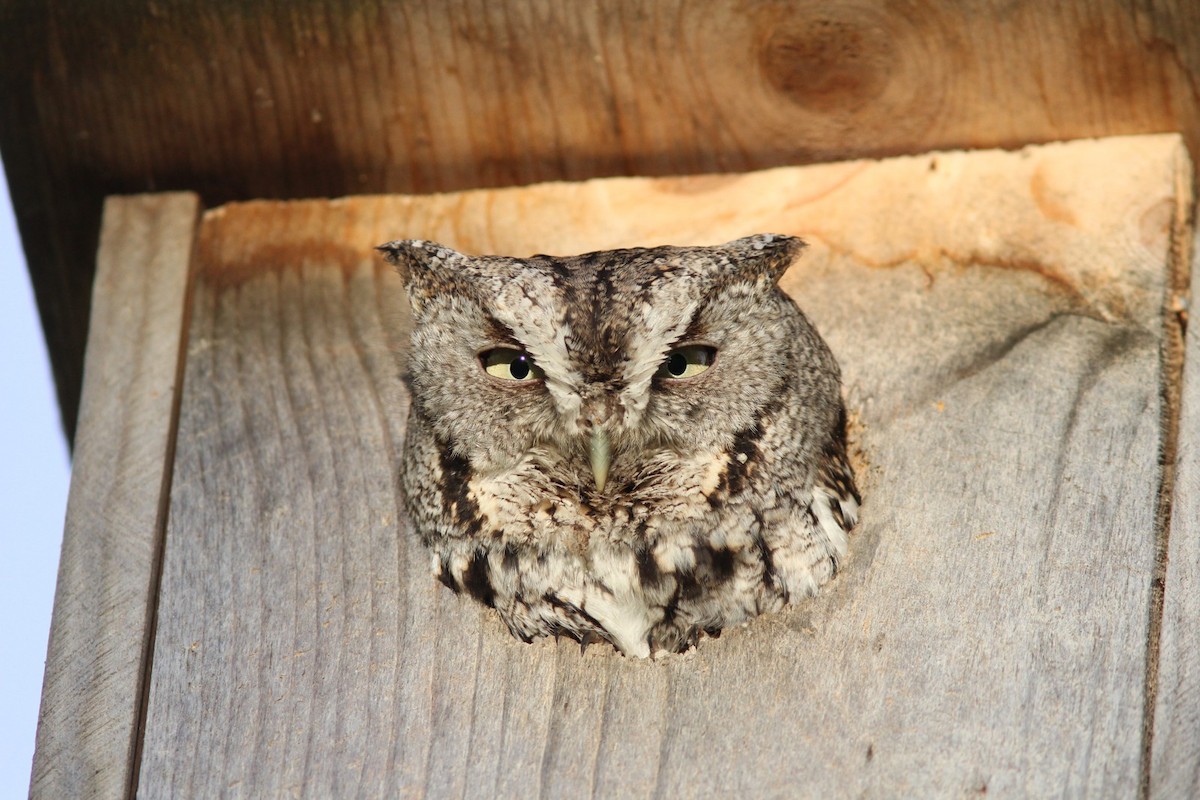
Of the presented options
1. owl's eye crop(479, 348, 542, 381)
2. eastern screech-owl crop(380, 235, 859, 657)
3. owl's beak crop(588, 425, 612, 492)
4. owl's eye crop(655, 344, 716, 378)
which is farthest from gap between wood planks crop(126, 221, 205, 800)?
owl's eye crop(655, 344, 716, 378)

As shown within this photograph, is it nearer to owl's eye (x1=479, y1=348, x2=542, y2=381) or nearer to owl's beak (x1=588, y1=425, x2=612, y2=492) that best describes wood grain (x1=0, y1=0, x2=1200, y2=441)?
owl's eye (x1=479, y1=348, x2=542, y2=381)

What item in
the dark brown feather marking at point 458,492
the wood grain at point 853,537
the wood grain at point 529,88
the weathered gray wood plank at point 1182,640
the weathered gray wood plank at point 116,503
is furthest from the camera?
the wood grain at point 529,88

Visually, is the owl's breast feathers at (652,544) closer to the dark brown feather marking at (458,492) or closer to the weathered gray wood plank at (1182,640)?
the dark brown feather marking at (458,492)

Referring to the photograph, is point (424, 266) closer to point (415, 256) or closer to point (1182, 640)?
point (415, 256)

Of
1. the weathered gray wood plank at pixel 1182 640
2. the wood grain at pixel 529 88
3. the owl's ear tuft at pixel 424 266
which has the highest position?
the wood grain at pixel 529 88

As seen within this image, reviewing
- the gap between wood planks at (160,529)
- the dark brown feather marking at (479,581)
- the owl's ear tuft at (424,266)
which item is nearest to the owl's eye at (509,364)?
the owl's ear tuft at (424,266)

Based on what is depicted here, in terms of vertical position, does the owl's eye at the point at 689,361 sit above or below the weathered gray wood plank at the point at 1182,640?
above

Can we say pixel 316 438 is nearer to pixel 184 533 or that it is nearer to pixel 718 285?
pixel 184 533

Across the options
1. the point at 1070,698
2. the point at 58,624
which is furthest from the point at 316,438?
the point at 1070,698
